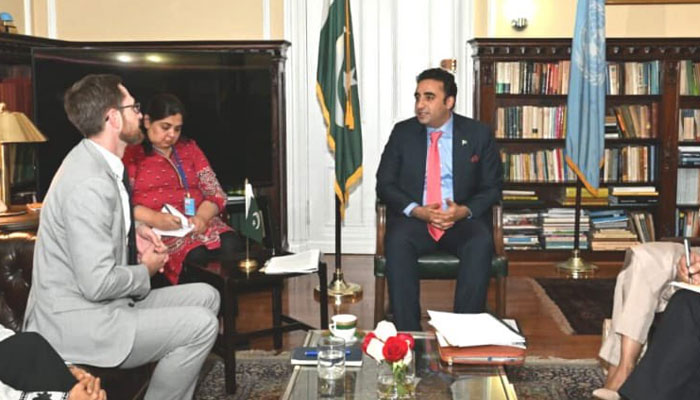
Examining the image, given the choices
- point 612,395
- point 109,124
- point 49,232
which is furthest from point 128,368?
point 612,395

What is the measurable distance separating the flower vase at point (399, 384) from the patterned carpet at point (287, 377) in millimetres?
986

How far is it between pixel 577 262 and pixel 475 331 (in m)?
3.02

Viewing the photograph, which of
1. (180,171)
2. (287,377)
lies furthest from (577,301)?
(180,171)

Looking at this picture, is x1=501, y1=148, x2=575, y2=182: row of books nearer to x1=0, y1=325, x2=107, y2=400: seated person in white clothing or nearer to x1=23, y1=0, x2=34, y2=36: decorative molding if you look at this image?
x1=23, y1=0, x2=34, y2=36: decorative molding

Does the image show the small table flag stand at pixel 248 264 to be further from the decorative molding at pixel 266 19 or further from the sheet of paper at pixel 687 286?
the decorative molding at pixel 266 19

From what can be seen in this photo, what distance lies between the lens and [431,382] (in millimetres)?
2395

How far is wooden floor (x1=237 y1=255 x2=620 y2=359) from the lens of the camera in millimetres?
3865

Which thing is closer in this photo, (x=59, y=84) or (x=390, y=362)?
(x=390, y=362)

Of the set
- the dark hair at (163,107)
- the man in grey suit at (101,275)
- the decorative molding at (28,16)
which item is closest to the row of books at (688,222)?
the dark hair at (163,107)

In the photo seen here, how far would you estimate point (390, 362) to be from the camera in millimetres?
2244

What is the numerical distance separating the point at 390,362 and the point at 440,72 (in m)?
2.27

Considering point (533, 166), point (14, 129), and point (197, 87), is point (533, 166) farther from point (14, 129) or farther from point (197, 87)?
point (14, 129)

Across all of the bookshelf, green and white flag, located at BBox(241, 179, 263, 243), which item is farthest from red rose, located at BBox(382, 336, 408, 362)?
the bookshelf

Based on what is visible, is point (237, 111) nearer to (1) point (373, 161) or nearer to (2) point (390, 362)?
(1) point (373, 161)
